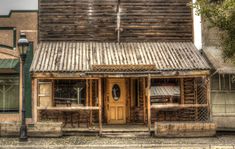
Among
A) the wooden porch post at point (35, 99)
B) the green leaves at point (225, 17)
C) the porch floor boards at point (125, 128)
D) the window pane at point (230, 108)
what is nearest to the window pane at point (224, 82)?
the window pane at point (230, 108)

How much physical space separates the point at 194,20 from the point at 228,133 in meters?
5.57

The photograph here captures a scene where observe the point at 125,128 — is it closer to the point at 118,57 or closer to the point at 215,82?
the point at 118,57

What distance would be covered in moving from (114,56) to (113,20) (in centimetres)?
233

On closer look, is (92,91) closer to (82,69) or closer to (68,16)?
(82,69)


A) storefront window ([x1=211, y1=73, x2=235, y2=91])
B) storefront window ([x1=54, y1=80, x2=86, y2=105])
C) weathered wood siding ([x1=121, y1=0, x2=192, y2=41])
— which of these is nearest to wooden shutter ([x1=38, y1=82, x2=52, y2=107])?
storefront window ([x1=54, y1=80, x2=86, y2=105])

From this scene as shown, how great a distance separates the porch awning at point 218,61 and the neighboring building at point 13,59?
26.3ft

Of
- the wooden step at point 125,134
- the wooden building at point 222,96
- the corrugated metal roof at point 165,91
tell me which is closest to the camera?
the wooden step at point 125,134

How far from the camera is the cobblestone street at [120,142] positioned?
1505cm

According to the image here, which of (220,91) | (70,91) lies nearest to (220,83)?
(220,91)

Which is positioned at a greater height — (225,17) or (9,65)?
(225,17)

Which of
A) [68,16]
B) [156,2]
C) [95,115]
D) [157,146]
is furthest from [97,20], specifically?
[157,146]

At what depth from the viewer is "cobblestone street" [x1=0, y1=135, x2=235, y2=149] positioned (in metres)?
15.0

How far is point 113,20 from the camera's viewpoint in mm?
20484

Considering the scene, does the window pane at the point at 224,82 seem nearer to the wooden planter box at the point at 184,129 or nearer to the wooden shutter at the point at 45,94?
the wooden planter box at the point at 184,129
